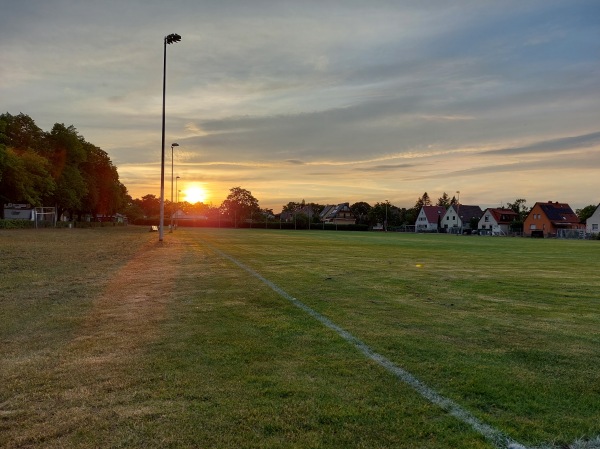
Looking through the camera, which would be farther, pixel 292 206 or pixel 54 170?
pixel 292 206

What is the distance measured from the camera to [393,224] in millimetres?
137375

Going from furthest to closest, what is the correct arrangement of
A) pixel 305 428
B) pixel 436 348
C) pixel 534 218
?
pixel 534 218 → pixel 436 348 → pixel 305 428

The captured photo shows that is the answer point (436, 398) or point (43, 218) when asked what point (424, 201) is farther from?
point (436, 398)

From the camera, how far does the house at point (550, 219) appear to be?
100 m

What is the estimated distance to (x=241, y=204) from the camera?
14575 cm

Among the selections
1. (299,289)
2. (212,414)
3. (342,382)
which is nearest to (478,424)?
(342,382)

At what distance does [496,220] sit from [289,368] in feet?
393

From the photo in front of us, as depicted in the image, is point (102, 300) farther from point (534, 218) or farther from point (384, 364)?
point (534, 218)

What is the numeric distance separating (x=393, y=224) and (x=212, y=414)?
136887 millimetres

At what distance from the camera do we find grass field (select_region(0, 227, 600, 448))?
10.9ft

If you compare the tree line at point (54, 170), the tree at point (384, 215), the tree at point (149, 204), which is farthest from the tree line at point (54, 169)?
the tree at point (149, 204)

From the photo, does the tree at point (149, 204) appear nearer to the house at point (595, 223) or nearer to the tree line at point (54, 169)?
the tree line at point (54, 169)

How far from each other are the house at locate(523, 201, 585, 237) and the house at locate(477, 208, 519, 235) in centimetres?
640

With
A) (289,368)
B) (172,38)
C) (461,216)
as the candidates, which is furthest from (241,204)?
(289,368)
